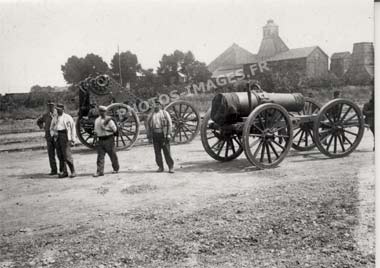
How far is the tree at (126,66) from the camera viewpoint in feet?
39.1

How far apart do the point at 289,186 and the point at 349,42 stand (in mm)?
2584

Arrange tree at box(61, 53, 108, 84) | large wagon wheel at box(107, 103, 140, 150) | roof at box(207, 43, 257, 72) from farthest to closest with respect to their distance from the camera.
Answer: roof at box(207, 43, 257, 72)
large wagon wheel at box(107, 103, 140, 150)
tree at box(61, 53, 108, 84)

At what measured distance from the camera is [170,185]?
6961mm

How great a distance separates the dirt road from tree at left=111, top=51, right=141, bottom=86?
5.14 m

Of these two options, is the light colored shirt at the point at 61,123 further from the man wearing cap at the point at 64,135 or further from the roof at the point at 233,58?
the roof at the point at 233,58

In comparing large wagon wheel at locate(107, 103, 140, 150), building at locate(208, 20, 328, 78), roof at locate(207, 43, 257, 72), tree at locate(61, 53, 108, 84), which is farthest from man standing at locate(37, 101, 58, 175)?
roof at locate(207, 43, 257, 72)

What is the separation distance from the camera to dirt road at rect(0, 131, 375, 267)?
13.9ft

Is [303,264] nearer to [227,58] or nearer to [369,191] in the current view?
[369,191]

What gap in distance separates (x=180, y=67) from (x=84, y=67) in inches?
392

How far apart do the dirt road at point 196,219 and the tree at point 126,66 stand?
5.14 metres

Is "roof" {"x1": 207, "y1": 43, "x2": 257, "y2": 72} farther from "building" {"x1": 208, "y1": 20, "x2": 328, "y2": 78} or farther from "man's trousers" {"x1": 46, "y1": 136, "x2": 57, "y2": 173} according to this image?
"man's trousers" {"x1": 46, "y1": 136, "x2": 57, "y2": 173}

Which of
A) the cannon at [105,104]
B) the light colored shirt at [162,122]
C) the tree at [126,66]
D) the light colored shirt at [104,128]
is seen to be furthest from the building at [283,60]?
the light colored shirt at [104,128]

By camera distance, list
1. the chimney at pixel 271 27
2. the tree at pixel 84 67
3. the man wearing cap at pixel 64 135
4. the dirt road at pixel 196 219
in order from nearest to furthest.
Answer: the dirt road at pixel 196 219
the chimney at pixel 271 27
the man wearing cap at pixel 64 135
the tree at pixel 84 67

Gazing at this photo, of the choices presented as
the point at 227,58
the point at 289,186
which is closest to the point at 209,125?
the point at 289,186
